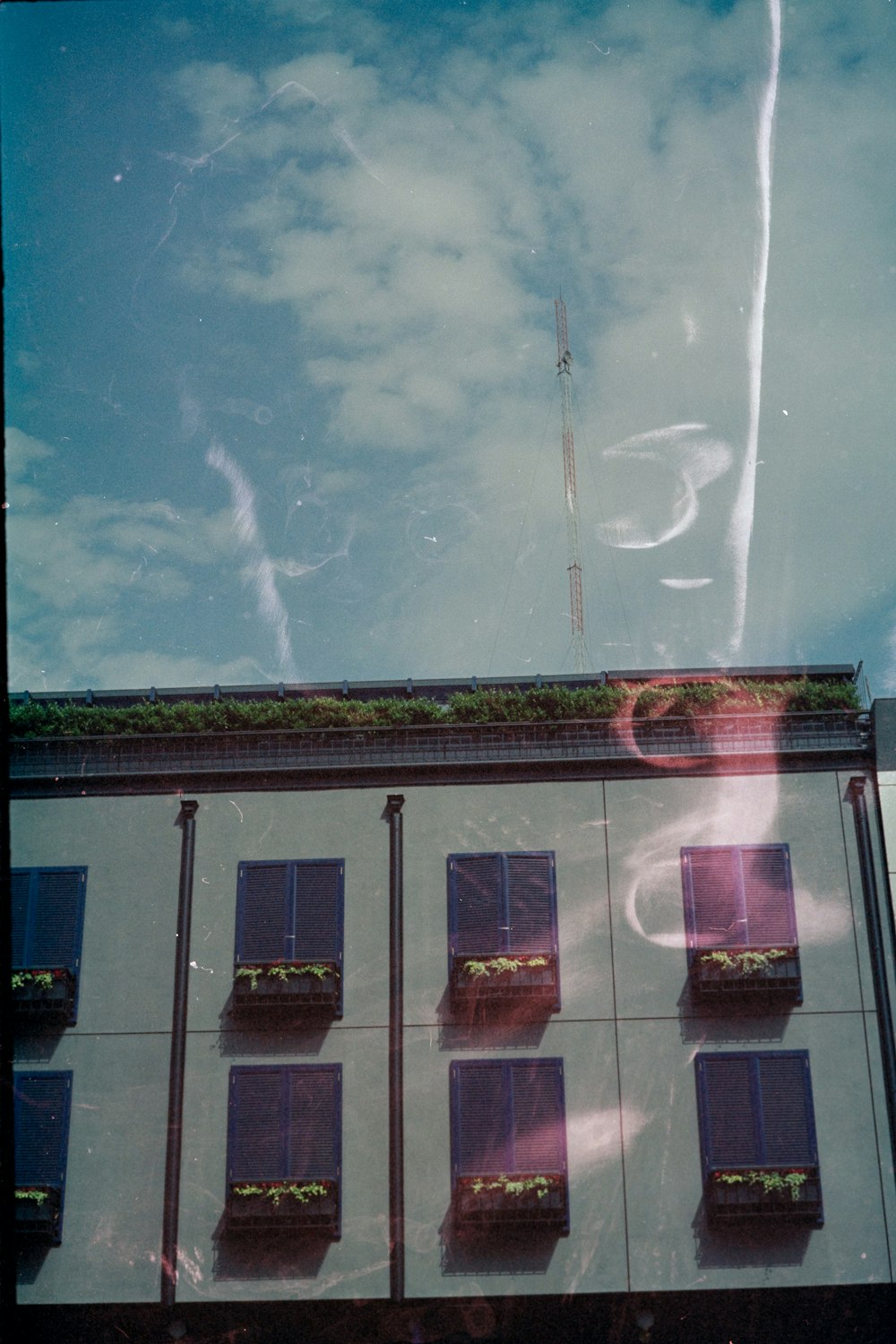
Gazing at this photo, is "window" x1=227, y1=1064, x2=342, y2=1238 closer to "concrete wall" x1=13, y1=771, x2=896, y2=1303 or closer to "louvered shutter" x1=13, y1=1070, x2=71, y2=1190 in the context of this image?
"concrete wall" x1=13, y1=771, x2=896, y2=1303

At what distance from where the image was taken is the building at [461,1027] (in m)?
18.0

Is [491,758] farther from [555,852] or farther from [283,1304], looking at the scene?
[283,1304]

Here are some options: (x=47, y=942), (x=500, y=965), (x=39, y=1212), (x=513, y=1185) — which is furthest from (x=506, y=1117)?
(x=47, y=942)

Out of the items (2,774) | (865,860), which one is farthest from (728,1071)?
(2,774)

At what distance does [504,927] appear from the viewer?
1942 centimetres

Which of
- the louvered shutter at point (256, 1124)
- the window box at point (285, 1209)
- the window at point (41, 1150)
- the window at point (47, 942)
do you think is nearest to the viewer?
the window box at point (285, 1209)

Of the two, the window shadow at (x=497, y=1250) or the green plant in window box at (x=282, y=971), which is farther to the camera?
the green plant in window box at (x=282, y=971)

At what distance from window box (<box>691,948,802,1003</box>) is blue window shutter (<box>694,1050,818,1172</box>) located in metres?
0.98

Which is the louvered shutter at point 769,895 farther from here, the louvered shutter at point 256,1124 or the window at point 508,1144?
the louvered shutter at point 256,1124

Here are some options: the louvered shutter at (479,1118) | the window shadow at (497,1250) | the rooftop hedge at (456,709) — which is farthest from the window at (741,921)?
the window shadow at (497,1250)

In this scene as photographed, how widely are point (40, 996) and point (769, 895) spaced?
12.2 metres

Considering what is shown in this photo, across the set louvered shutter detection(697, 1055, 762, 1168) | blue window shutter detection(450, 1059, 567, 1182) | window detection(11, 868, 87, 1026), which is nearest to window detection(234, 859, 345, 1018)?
blue window shutter detection(450, 1059, 567, 1182)

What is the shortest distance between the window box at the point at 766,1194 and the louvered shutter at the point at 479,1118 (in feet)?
10.8

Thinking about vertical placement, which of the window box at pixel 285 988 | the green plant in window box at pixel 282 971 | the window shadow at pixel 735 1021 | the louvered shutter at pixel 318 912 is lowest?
the window shadow at pixel 735 1021
